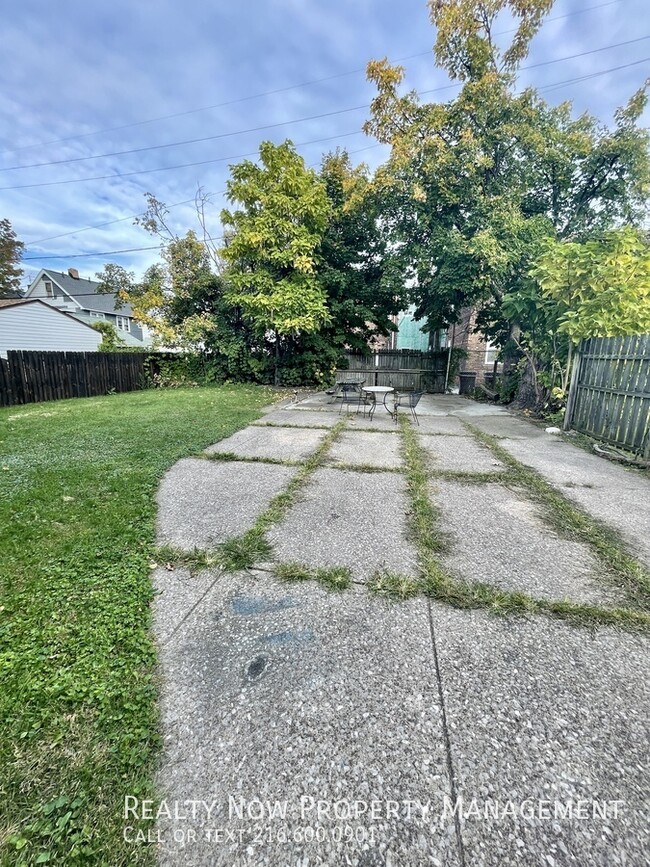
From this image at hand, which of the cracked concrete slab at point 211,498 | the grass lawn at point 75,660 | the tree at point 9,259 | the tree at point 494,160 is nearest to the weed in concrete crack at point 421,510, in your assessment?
the cracked concrete slab at point 211,498

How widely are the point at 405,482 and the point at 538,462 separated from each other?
6.70ft

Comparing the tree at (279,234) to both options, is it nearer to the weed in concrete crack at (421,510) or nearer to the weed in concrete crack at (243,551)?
the weed in concrete crack at (421,510)

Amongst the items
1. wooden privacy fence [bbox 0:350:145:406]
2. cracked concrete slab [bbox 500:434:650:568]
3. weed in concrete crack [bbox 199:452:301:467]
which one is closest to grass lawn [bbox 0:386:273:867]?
weed in concrete crack [bbox 199:452:301:467]

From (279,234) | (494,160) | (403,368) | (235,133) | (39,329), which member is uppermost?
(235,133)

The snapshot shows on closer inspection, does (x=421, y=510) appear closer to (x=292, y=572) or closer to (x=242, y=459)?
(x=292, y=572)

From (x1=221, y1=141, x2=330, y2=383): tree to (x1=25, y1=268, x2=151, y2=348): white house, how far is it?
18898mm

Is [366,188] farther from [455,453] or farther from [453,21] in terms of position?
[455,453]

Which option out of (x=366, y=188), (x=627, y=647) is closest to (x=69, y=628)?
(x=627, y=647)

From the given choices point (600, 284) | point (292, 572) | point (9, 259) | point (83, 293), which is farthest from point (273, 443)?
point (9, 259)

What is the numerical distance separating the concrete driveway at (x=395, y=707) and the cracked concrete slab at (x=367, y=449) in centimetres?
167

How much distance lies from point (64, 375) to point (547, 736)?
40.5ft

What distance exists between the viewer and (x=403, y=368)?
13.6m

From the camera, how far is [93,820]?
1054 millimetres

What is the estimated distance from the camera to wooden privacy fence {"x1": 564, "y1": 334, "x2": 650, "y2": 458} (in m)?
4.85
